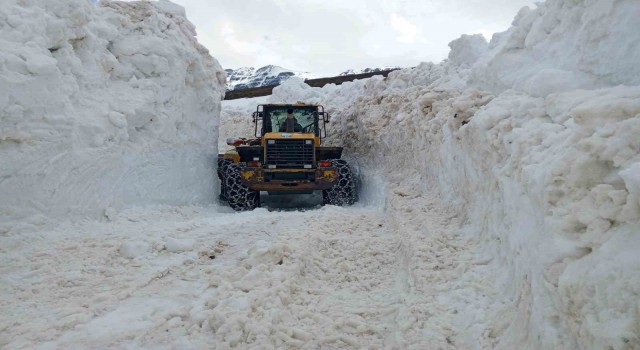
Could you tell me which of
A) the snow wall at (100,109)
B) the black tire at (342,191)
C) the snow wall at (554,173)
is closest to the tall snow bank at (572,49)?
the snow wall at (554,173)

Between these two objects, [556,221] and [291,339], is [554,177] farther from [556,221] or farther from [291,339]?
[291,339]

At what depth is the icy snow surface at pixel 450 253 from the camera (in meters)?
2.51

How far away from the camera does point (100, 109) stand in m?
7.38

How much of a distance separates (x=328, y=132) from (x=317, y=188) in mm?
4784

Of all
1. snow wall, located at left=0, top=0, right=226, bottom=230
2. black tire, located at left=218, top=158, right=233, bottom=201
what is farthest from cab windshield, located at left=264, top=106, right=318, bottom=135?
snow wall, located at left=0, top=0, right=226, bottom=230

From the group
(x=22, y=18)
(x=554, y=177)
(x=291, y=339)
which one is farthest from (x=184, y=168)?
(x=554, y=177)

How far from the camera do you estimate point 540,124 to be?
3832 millimetres

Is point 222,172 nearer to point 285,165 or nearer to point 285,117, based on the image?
point 285,165

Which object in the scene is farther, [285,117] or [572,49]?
[285,117]

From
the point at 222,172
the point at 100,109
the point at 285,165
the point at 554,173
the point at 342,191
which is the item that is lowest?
the point at 342,191

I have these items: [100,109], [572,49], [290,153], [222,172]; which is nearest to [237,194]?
[222,172]

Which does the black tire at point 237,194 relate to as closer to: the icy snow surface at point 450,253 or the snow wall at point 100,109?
the snow wall at point 100,109

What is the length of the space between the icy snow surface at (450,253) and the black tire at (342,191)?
151 inches

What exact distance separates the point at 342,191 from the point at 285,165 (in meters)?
1.47
